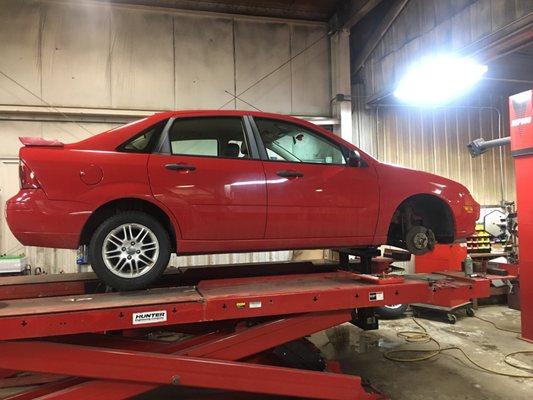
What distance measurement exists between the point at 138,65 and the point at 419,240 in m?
5.56

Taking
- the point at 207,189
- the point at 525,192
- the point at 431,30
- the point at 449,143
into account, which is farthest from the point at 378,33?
the point at 207,189

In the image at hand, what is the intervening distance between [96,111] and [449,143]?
6.88m

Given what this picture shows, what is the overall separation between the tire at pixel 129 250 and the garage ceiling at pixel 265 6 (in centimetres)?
Result: 559

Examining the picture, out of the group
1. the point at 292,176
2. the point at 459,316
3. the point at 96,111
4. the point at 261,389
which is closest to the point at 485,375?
the point at 459,316

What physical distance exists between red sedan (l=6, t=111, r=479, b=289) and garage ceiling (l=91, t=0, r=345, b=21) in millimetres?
4882

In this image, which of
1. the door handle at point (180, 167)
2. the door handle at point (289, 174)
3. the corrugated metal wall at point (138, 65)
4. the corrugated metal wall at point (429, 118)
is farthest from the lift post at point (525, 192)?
the door handle at point (180, 167)

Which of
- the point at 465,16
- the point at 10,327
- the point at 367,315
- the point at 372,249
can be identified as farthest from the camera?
the point at 465,16

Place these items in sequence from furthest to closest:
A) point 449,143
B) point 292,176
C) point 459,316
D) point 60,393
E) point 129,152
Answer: point 449,143
point 459,316
point 292,176
point 129,152
point 60,393

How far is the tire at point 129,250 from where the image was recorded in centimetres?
255

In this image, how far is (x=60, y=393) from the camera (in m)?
2.29

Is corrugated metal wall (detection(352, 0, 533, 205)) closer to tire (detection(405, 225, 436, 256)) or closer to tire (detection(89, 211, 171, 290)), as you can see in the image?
tire (detection(405, 225, 436, 256))

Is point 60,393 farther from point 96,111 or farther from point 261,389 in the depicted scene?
point 96,111

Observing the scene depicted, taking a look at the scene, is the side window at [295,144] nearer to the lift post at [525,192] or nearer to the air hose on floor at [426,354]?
the air hose on floor at [426,354]

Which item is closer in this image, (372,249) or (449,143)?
(372,249)
